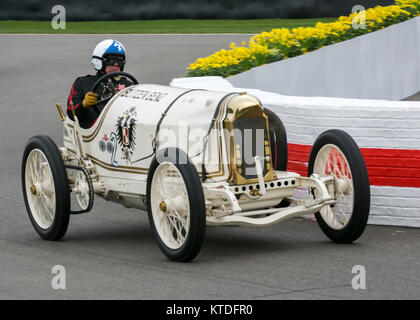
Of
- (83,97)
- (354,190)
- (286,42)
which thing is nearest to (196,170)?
(354,190)

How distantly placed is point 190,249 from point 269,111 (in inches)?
72.4

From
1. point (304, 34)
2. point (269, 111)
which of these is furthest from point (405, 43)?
point (269, 111)

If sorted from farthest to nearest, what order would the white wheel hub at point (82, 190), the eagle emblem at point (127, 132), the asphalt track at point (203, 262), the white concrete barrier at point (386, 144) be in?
1. the white concrete barrier at point (386, 144)
2. the white wheel hub at point (82, 190)
3. the eagle emblem at point (127, 132)
4. the asphalt track at point (203, 262)

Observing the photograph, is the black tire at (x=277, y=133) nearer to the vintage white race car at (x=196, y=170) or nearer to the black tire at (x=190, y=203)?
the vintage white race car at (x=196, y=170)

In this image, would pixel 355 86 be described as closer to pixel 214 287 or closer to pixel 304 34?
pixel 304 34

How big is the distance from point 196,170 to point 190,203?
0.85ft

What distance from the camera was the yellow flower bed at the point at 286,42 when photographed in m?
13.3

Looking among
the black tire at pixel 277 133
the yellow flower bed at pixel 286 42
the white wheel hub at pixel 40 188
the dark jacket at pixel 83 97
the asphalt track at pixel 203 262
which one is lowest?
the asphalt track at pixel 203 262

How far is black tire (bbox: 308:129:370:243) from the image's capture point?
328 inches

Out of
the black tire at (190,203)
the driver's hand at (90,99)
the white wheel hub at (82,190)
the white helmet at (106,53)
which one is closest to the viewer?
the black tire at (190,203)

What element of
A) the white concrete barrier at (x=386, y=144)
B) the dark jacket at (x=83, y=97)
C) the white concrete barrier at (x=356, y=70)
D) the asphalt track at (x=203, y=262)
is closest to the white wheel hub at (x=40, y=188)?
the asphalt track at (x=203, y=262)

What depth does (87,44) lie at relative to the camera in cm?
Answer: 2530

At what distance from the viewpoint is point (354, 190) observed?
834 cm

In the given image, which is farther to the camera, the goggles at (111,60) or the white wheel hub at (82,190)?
the goggles at (111,60)
